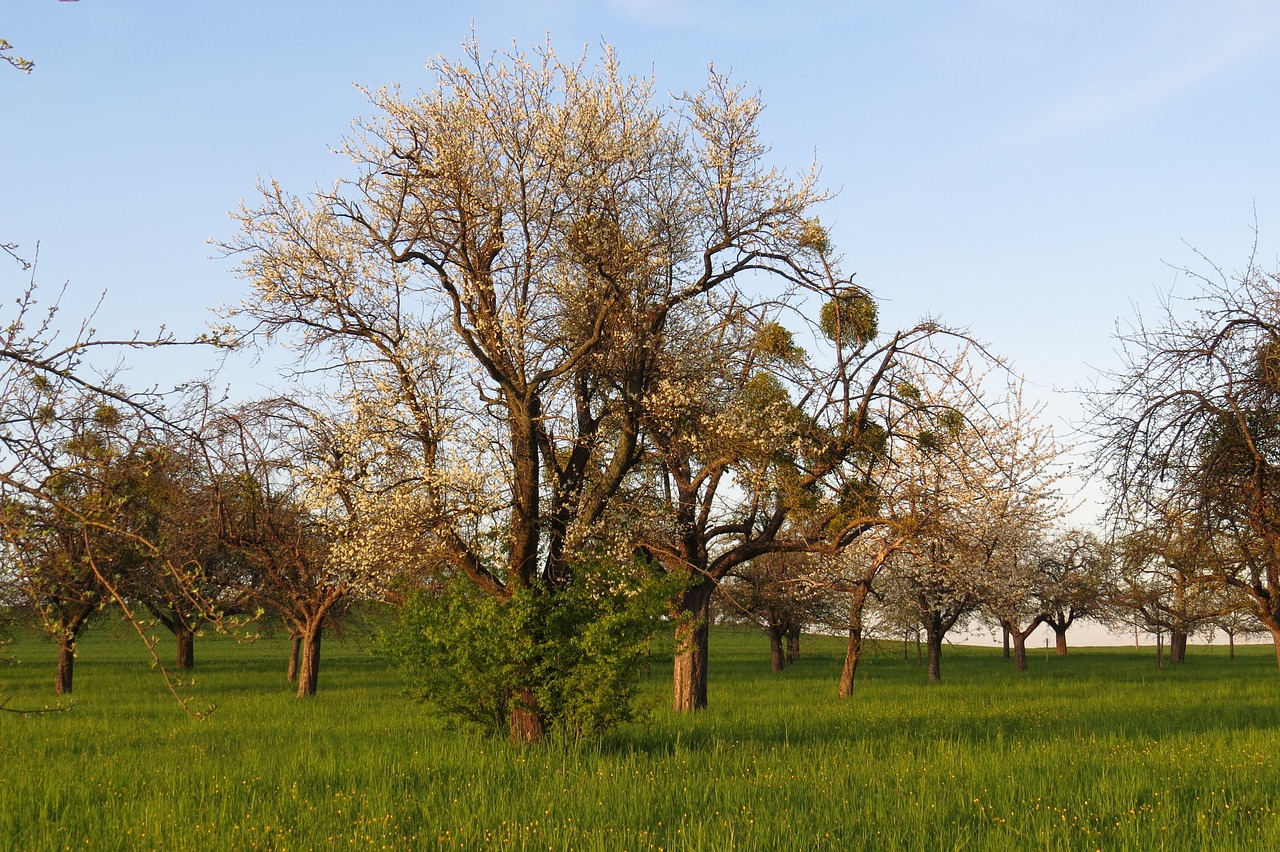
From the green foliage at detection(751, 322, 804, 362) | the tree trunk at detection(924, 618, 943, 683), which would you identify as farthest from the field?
the tree trunk at detection(924, 618, 943, 683)

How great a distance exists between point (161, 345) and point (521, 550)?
10.6 meters

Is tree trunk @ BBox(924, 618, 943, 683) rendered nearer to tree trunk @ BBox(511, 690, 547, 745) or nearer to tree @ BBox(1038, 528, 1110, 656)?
tree @ BBox(1038, 528, 1110, 656)

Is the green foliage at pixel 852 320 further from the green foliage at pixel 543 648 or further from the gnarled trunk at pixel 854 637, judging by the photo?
the gnarled trunk at pixel 854 637

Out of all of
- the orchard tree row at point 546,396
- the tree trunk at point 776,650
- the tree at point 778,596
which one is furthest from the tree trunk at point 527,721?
→ the tree trunk at point 776,650

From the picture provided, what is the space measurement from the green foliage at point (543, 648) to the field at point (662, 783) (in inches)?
28.2

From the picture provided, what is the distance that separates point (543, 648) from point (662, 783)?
12.3 feet

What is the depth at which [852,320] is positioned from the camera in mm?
21031

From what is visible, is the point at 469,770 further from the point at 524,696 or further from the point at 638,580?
the point at 638,580

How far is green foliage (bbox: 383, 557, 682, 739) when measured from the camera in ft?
50.6

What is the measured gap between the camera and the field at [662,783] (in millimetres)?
9859

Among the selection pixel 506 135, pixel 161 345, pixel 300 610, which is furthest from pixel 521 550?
pixel 300 610

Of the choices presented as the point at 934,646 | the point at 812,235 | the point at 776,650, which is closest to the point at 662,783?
the point at 812,235

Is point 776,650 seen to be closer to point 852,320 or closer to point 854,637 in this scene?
point 854,637

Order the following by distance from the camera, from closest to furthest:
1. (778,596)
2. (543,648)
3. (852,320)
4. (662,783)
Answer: (662,783), (543,648), (852,320), (778,596)
